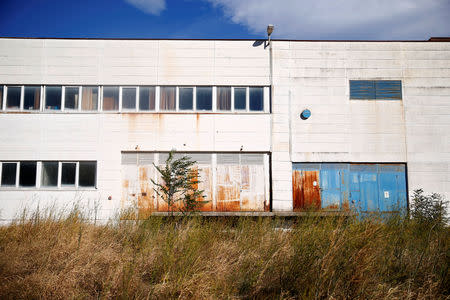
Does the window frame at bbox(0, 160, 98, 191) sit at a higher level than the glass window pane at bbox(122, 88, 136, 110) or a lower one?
lower

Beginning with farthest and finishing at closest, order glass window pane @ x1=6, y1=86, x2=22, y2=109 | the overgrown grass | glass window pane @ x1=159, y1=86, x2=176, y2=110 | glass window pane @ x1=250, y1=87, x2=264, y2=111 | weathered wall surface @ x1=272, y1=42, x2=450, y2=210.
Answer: glass window pane @ x1=250, y1=87, x2=264, y2=111
glass window pane @ x1=159, y1=86, x2=176, y2=110
glass window pane @ x1=6, y1=86, x2=22, y2=109
weathered wall surface @ x1=272, y1=42, x2=450, y2=210
the overgrown grass

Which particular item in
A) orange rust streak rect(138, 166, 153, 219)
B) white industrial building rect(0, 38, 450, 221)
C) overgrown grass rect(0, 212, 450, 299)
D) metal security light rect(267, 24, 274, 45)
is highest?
metal security light rect(267, 24, 274, 45)

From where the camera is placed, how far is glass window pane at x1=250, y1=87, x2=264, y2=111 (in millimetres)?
14594

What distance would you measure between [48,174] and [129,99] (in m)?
5.06

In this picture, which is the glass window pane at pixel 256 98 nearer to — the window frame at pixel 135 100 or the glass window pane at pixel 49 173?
the window frame at pixel 135 100

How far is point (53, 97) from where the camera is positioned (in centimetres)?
1452

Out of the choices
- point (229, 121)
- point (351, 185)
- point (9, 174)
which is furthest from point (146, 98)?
point (351, 185)

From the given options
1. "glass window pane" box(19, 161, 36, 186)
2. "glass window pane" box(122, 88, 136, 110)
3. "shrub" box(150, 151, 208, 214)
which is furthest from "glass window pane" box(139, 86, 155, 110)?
"glass window pane" box(19, 161, 36, 186)

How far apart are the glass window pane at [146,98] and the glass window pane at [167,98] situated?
1.41ft

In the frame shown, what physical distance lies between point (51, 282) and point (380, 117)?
47.4ft

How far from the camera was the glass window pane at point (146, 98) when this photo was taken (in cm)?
1449

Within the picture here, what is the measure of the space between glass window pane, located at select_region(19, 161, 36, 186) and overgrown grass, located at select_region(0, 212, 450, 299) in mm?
8871

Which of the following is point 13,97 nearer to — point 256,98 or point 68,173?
point 68,173

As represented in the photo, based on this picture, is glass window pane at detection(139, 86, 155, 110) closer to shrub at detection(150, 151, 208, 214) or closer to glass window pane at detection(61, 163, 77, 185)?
→ shrub at detection(150, 151, 208, 214)
